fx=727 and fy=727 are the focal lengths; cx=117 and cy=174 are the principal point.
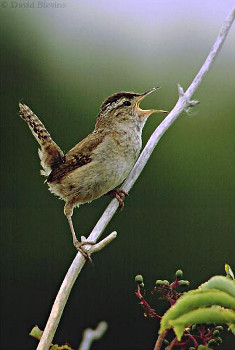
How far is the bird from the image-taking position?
2301 millimetres

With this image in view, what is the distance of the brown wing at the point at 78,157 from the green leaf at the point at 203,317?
4.32 feet

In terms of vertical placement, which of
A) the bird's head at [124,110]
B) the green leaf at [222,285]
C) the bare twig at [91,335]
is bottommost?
the bare twig at [91,335]

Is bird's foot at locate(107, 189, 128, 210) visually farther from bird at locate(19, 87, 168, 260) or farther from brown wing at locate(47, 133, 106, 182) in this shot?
brown wing at locate(47, 133, 106, 182)

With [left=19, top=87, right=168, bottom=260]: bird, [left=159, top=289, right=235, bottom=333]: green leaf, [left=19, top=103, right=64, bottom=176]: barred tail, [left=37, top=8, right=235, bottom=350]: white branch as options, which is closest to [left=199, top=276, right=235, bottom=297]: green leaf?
[left=159, top=289, right=235, bottom=333]: green leaf

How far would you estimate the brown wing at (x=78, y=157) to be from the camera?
2.42 metres

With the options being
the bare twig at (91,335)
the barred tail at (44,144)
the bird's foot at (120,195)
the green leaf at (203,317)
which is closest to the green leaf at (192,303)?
the green leaf at (203,317)

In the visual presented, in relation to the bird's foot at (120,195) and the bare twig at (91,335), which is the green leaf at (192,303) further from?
the bird's foot at (120,195)

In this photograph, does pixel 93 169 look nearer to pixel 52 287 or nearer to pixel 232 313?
pixel 232 313

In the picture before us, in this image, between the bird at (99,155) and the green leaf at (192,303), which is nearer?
the green leaf at (192,303)

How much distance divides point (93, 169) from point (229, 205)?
2.06m

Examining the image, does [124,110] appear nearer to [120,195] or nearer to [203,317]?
[120,195]

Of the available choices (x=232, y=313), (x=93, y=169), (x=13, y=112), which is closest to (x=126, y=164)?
(x=93, y=169)

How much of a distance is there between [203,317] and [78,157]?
1.39 metres

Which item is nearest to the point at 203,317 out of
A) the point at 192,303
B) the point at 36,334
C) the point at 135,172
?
the point at 192,303
